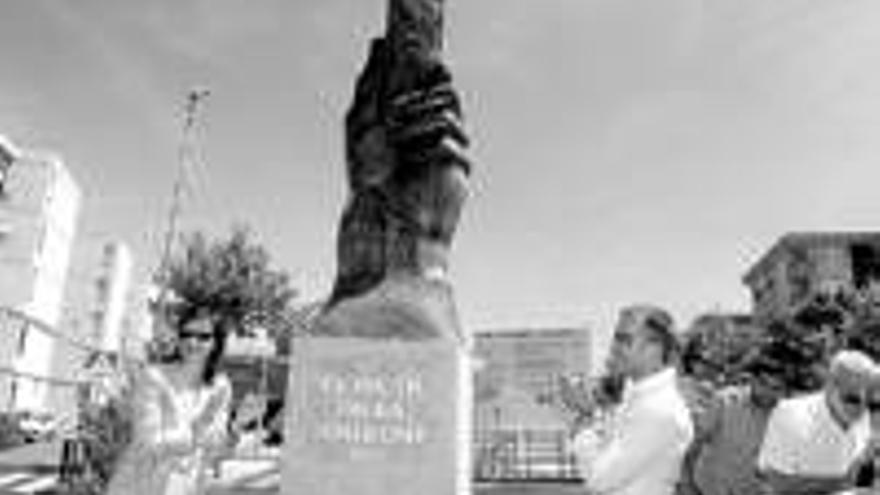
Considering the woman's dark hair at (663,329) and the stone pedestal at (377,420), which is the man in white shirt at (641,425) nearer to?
the woman's dark hair at (663,329)

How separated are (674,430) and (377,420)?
3.29m

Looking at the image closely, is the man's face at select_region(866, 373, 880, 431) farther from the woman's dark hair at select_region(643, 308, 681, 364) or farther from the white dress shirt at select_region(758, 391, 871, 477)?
the woman's dark hair at select_region(643, 308, 681, 364)

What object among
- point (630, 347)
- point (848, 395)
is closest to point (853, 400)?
point (848, 395)

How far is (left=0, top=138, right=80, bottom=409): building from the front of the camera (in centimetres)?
5109

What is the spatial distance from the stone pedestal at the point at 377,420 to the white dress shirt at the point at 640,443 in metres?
2.86

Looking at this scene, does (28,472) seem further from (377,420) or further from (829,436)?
(829,436)

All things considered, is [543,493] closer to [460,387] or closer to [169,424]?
[460,387]

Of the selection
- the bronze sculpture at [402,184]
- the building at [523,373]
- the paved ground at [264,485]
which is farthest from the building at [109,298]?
the bronze sculpture at [402,184]

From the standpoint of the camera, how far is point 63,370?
193 feet

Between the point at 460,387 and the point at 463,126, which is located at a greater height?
the point at 463,126

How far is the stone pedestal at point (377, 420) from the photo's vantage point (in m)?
6.15

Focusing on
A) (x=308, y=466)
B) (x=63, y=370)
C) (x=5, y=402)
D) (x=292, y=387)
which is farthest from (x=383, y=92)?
(x=63, y=370)

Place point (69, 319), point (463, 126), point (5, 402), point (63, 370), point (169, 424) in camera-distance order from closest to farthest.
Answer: point (169, 424) → point (463, 126) → point (5, 402) → point (63, 370) → point (69, 319)

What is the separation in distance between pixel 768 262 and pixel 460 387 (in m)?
60.0
